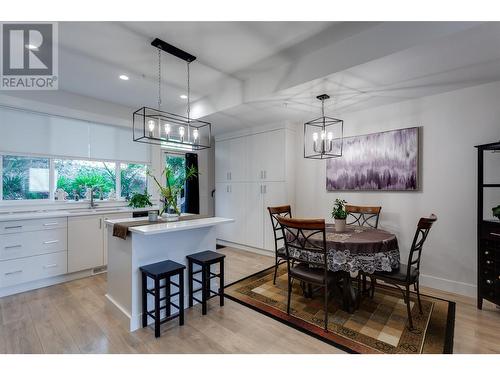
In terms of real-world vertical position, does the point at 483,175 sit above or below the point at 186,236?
above

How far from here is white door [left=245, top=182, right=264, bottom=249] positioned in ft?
15.2

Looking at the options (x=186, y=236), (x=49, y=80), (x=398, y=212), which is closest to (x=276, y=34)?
(x=186, y=236)

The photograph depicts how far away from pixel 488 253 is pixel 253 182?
3.41m

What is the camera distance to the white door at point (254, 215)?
4.64 m

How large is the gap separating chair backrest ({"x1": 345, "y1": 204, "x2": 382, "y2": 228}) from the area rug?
2.88ft

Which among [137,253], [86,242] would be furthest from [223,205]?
[137,253]

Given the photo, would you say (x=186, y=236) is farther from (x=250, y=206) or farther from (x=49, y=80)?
(x=49, y=80)

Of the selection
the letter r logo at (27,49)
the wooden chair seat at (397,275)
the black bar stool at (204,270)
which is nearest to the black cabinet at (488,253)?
the wooden chair seat at (397,275)

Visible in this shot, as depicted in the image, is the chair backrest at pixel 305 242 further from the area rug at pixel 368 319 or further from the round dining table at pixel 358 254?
the area rug at pixel 368 319

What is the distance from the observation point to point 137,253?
227 centimetres

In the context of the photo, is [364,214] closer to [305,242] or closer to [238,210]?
[305,242]

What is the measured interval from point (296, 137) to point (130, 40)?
2.98 meters

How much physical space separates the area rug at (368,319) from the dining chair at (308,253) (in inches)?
6.6
